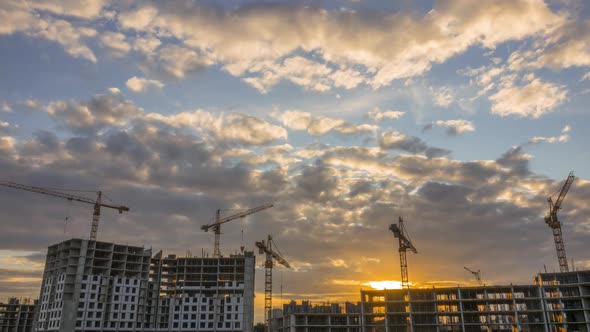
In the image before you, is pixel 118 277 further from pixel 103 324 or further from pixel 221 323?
pixel 221 323

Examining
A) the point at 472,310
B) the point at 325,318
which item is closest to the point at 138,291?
the point at 325,318

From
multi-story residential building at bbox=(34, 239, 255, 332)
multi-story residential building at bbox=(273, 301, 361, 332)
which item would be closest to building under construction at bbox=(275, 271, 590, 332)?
multi-story residential building at bbox=(273, 301, 361, 332)

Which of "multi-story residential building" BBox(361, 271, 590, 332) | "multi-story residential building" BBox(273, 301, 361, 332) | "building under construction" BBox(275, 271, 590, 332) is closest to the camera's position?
"multi-story residential building" BBox(361, 271, 590, 332)

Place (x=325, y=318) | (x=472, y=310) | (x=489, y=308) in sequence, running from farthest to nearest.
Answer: (x=325, y=318)
(x=472, y=310)
(x=489, y=308)

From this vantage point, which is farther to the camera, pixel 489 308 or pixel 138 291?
pixel 138 291

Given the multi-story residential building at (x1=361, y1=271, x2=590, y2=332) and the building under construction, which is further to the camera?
the building under construction

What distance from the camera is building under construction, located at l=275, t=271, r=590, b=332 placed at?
13800 cm

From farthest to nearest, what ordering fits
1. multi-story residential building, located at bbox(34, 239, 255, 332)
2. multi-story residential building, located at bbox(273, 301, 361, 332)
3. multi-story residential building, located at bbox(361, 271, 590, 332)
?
multi-story residential building, located at bbox(34, 239, 255, 332) < multi-story residential building, located at bbox(273, 301, 361, 332) < multi-story residential building, located at bbox(361, 271, 590, 332)

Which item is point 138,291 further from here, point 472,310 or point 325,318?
point 472,310

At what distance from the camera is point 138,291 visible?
592 ft

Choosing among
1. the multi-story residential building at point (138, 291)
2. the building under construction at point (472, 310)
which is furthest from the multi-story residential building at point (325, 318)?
the multi-story residential building at point (138, 291)

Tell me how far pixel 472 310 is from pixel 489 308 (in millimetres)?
4911

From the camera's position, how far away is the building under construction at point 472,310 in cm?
13800

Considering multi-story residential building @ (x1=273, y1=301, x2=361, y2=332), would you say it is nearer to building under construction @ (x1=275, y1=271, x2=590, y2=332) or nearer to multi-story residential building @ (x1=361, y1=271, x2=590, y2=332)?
building under construction @ (x1=275, y1=271, x2=590, y2=332)
